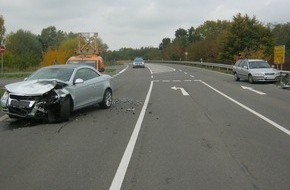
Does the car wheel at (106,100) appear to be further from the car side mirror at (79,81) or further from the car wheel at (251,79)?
the car wheel at (251,79)

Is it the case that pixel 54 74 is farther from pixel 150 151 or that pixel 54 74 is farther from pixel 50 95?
pixel 150 151

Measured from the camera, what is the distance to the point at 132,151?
760 cm

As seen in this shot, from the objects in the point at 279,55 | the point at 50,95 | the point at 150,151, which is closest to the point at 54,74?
the point at 50,95

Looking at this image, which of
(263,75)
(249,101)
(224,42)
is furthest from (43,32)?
(249,101)

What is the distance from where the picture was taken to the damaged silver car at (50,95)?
10.5 metres

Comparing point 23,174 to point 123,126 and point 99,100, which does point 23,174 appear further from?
point 99,100

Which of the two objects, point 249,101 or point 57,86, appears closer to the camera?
point 57,86

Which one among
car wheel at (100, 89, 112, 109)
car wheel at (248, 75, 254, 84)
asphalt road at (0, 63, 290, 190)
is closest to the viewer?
asphalt road at (0, 63, 290, 190)

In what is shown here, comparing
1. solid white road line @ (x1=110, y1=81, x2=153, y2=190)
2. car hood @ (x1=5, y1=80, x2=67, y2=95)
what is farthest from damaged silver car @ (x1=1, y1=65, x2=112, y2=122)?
solid white road line @ (x1=110, y1=81, x2=153, y2=190)

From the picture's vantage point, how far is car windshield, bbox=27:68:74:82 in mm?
12055

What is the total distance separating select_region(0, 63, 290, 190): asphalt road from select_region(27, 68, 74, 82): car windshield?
1.18 meters

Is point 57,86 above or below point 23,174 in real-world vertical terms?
above

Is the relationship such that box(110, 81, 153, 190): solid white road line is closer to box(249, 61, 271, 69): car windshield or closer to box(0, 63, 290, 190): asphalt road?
box(0, 63, 290, 190): asphalt road

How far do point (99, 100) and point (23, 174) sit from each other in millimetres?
7217
